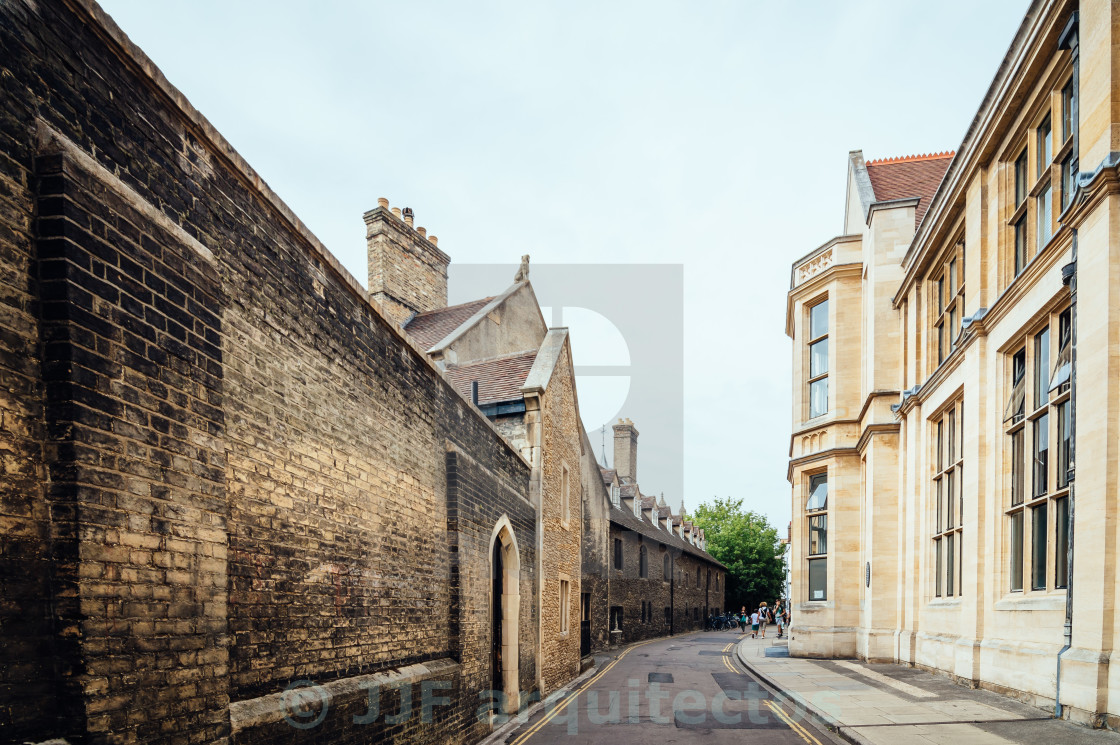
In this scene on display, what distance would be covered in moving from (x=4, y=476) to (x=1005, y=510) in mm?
12062

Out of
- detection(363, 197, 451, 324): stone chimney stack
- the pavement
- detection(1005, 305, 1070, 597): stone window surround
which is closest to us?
the pavement

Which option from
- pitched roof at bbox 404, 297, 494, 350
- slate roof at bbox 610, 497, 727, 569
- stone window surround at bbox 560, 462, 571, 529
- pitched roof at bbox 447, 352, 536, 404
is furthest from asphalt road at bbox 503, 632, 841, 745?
slate roof at bbox 610, 497, 727, 569

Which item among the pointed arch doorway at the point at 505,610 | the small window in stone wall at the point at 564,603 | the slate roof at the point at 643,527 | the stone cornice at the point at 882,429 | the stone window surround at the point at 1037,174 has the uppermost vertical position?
the stone window surround at the point at 1037,174

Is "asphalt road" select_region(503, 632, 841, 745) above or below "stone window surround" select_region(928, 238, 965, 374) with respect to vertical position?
below

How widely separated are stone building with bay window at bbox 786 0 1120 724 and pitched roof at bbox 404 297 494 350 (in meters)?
9.61

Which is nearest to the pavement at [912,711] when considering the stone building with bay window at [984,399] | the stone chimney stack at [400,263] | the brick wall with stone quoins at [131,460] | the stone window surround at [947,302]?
the stone building with bay window at [984,399]

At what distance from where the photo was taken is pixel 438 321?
21500 millimetres

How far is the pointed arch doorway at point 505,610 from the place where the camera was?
12.0 metres

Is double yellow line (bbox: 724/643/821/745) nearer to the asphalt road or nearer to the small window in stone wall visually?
the asphalt road

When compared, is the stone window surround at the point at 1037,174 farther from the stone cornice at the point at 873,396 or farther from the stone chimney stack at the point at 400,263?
the stone chimney stack at the point at 400,263

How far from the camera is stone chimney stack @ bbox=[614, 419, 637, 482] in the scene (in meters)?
45.8

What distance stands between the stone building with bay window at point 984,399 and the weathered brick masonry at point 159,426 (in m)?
7.65

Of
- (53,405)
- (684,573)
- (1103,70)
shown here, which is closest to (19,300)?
(53,405)

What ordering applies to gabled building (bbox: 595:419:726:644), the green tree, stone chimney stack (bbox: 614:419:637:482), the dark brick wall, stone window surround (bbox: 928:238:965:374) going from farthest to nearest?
1. the green tree
2. stone chimney stack (bbox: 614:419:637:482)
3. gabled building (bbox: 595:419:726:644)
4. stone window surround (bbox: 928:238:965:374)
5. the dark brick wall
